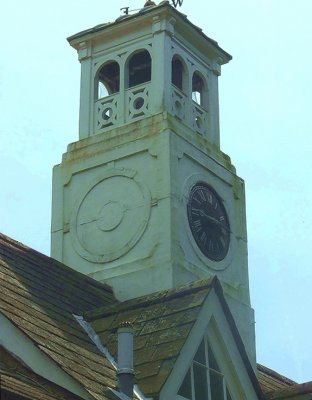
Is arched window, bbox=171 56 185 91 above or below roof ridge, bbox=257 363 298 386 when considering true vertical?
above

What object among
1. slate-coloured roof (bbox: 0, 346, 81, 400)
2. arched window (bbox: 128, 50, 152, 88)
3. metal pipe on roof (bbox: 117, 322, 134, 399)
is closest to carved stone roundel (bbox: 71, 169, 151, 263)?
arched window (bbox: 128, 50, 152, 88)

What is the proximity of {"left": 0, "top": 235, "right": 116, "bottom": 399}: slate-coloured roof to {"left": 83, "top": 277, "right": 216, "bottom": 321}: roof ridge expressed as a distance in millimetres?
473

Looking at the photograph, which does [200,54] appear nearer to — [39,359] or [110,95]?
[110,95]

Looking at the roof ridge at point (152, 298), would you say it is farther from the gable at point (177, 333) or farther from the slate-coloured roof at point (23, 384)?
the slate-coloured roof at point (23, 384)

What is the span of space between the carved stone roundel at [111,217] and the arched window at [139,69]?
335cm

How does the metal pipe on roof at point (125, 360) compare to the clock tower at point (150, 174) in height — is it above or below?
below

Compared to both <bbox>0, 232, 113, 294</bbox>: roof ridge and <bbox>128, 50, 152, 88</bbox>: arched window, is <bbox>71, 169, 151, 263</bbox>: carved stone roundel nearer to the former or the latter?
<bbox>0, 232, 113, 294</bbox>: roof ridge

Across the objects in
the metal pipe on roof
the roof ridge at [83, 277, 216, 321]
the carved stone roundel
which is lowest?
the metal pipe on roof

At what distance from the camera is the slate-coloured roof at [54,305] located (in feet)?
74.0

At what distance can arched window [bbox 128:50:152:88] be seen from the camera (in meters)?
33.2

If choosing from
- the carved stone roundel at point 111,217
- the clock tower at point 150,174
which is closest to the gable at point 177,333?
the clock tower at point 150,174

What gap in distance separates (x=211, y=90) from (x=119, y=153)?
3.92 m

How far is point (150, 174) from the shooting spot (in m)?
30.4

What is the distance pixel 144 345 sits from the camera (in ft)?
79.7
